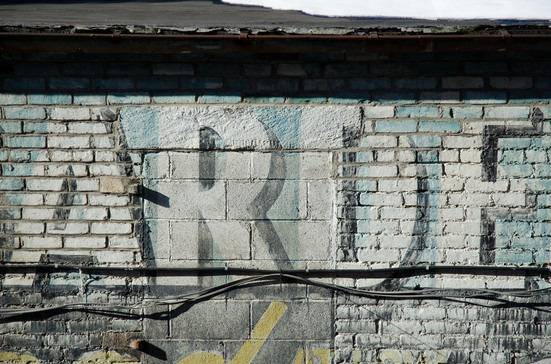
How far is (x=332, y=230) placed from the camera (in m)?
2.85

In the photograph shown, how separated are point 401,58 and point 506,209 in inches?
45.6

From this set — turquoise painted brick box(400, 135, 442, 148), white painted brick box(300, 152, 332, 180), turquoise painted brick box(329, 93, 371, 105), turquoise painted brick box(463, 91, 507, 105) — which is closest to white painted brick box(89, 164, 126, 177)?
white painted brick box(300, 152, 332, 180)

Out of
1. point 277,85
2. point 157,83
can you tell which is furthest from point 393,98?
point 157,83

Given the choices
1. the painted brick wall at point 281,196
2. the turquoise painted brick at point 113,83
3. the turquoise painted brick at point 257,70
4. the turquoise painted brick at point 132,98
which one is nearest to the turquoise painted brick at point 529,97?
the painted brick wall at point 281,196

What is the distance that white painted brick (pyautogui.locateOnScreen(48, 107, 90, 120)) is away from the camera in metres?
2.84

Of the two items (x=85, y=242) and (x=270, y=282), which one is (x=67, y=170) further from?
(x=270, y=282)

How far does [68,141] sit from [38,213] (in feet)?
1.68

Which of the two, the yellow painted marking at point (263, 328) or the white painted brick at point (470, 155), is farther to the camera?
the yellow painted marking at point (263, 328)

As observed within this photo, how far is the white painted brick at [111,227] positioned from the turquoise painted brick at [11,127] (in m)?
0.78

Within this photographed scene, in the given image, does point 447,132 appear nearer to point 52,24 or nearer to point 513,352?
point 513,352

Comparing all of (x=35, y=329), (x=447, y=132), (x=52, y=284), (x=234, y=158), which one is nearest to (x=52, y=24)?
(x=234, y=158)

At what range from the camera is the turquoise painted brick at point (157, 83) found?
9.27 feet

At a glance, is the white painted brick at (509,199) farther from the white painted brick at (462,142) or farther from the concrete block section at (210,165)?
the concrete block section at (210,165)

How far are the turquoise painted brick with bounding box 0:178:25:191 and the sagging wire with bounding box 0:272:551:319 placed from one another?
0.79 meters
